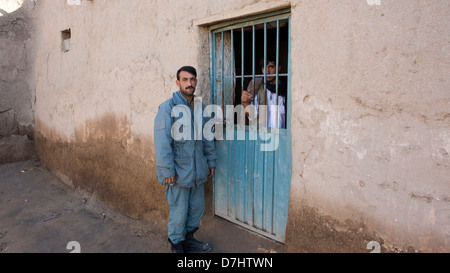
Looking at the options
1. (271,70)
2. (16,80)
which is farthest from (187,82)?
(16,80)

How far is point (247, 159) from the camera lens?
3.04 metres

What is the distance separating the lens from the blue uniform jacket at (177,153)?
265 cm

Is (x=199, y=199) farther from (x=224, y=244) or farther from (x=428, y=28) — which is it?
(x=428, y=28)

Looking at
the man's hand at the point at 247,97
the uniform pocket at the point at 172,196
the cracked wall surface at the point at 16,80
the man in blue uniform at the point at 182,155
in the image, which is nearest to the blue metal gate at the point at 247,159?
the man's hand at the point at 247,97

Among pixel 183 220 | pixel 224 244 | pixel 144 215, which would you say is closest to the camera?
pixel 183 220

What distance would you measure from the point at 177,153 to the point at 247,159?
0.69 metres

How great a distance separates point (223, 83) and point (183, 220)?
1.37 metres

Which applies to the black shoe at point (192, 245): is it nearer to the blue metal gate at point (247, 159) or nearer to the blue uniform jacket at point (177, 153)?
the blue metal gate at point (247, 159)

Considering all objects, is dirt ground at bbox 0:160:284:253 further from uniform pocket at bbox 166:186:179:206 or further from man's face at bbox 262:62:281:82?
man's face at bbox 262:62:281:82

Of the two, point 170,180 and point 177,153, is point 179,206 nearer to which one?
point 170,180

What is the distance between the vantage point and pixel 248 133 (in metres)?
3.01

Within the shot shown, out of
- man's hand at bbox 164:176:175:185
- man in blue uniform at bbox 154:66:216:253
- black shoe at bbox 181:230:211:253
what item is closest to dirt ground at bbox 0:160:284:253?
black shoe at bbox 181:230:211:253

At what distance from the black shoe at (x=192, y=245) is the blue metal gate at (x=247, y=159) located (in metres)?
0.41

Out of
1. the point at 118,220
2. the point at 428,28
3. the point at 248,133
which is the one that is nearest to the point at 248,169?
the point at 248,133
